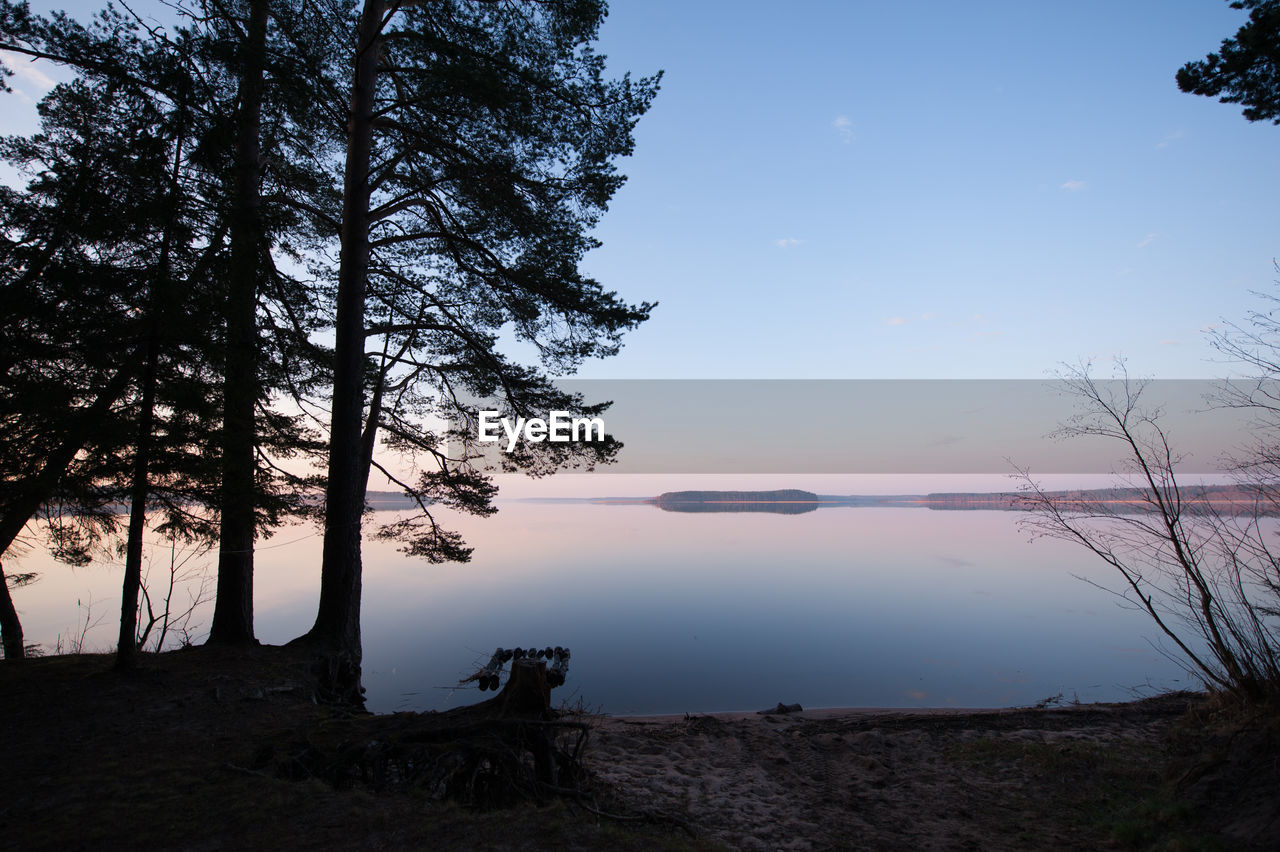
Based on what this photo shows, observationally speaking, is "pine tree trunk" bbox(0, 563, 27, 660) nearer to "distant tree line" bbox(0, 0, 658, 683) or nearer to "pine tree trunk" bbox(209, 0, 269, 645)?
"distant tree line" bbox(0, 0, 658, 683)

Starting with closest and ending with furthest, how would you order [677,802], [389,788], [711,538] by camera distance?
[389,788] < [677,802] < [711,538]

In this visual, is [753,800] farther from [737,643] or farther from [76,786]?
[737,643]

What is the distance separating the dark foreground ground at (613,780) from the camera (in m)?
3.54

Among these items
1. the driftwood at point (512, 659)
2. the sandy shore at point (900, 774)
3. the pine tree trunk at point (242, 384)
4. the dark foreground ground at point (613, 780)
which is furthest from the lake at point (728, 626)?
the dark foreground ground at point (613, 780)

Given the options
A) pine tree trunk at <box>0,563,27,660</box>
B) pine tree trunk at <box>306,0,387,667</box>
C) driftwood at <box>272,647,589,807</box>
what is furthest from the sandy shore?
pine tree trunk at <box>0,563,27,660</box>

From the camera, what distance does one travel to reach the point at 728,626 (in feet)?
69.1

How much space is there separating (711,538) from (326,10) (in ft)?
174

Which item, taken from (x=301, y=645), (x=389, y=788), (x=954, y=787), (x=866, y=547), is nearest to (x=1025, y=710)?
(x=954, y=787)

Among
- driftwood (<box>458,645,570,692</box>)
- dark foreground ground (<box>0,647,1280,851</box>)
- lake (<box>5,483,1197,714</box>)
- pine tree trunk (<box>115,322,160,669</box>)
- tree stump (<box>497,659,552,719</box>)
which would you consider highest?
pine tree trunk (<box>115,322,160,669</box>)

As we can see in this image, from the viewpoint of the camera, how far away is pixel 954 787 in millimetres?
5434

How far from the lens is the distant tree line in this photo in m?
5.82

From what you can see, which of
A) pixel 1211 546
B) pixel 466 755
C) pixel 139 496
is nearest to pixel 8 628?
pixel 139 496

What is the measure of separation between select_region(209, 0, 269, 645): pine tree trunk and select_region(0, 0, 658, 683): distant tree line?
4 centimetres

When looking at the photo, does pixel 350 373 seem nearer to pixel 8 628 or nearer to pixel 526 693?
pixel 526 693
